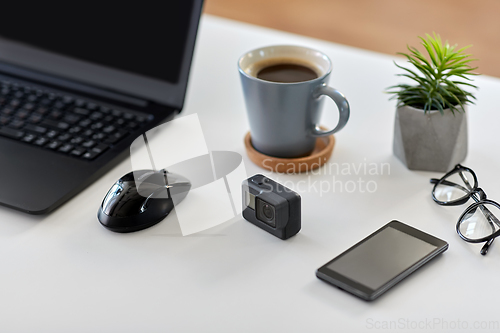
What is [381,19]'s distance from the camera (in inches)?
105

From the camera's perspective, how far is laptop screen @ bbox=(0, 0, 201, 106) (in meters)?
0.81

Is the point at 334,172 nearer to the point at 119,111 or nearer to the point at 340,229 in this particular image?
the point at 340,229

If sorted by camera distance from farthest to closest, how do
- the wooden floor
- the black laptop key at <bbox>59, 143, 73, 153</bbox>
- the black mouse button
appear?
the wooden floor
the black laptop key at <bbox>59, 143, 73, 153</bbox>
the black mouse button

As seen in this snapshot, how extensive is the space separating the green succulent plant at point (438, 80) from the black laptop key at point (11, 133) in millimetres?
524

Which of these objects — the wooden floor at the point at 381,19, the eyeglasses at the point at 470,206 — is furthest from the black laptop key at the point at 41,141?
the wooden floor at the point at 381,19

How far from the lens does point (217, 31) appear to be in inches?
47.3

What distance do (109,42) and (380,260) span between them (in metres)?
0.56

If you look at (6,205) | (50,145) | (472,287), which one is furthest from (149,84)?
(472,287)

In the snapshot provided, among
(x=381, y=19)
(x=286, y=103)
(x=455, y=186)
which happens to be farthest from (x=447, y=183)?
(x=381, y=19)

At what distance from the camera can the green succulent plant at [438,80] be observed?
2.25 feet

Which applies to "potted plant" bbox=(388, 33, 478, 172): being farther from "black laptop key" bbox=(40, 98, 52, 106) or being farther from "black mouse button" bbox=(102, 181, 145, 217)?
"black laptop key" bbox=(40, 98, 52, 106)

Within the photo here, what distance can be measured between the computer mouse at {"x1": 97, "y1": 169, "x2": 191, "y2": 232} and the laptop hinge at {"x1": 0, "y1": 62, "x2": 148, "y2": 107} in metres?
0.21

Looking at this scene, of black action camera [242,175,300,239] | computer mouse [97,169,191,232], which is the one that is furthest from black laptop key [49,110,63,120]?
black action camera [242,175,300,239]

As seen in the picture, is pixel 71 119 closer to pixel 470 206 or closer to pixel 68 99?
pixel 68 99
